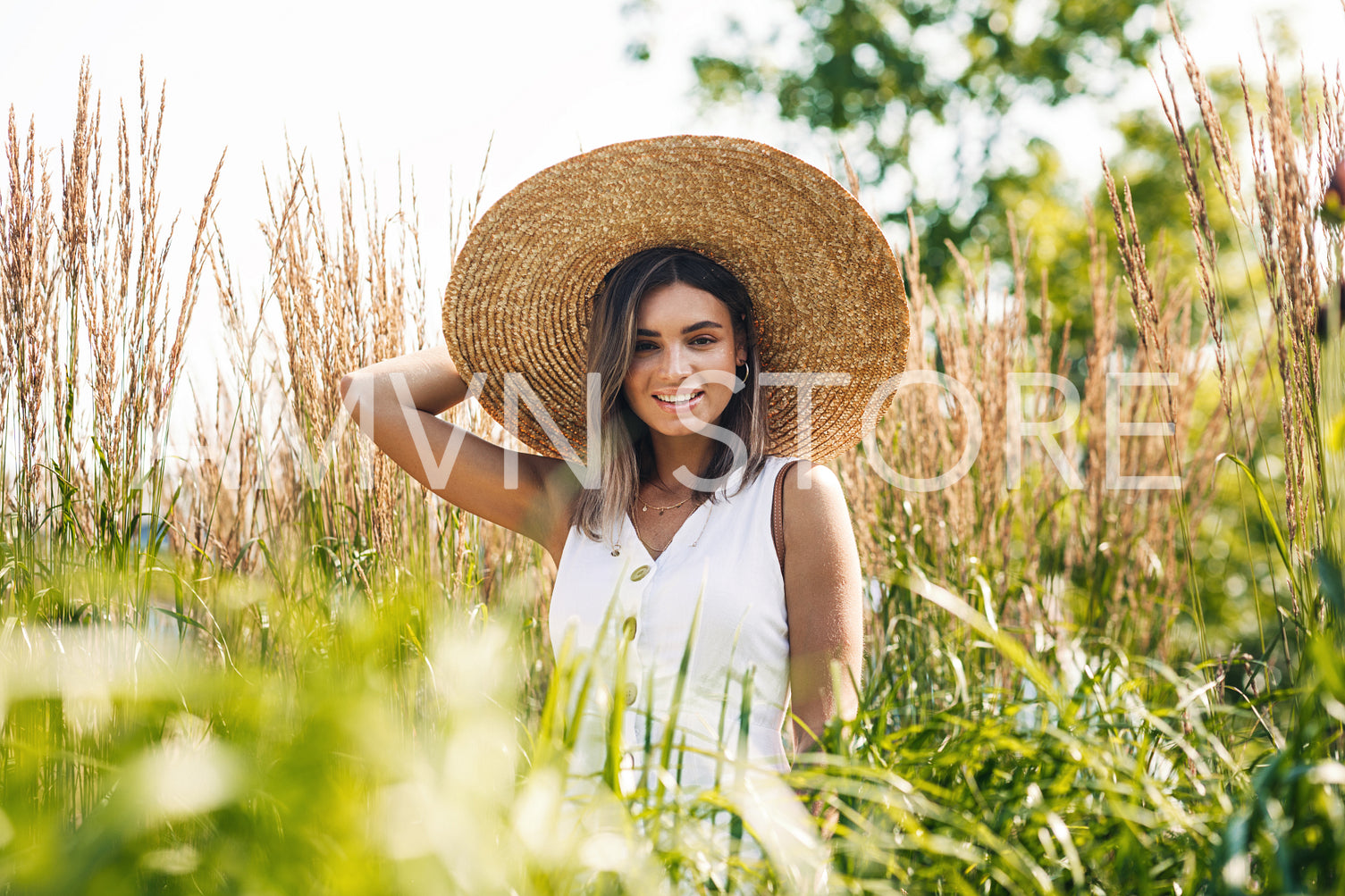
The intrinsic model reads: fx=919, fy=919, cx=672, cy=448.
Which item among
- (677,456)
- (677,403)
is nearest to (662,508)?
(677,456)

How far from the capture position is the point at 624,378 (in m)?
2.00

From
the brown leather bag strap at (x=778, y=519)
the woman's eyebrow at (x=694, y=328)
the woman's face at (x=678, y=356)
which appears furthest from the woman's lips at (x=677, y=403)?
the brown leather bag strap at (x=778, y=519)

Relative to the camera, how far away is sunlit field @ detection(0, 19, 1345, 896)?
0.74m

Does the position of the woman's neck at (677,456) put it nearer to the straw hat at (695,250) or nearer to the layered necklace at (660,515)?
the layered necklace at (660,515)

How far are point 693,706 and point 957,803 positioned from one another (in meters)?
0.83

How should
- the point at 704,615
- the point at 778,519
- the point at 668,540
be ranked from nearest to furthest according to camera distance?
the point at 704,615, the point at 778,519, the point at 668,540

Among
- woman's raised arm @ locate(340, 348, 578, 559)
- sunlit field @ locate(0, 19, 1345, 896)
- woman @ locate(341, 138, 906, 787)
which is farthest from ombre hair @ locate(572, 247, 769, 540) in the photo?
sunlit field @ locate(0, 19, 1345, 896)

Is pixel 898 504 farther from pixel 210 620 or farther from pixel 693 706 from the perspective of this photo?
pixel 210 620

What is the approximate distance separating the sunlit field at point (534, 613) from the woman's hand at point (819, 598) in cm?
25

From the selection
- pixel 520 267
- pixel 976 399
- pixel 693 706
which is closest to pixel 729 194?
pixel 520 267

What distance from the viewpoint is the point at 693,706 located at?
176cm

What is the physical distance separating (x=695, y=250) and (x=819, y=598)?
0.84 m

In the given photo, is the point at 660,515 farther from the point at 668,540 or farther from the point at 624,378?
the point at 624,378

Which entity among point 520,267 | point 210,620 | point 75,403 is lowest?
point 210,620
